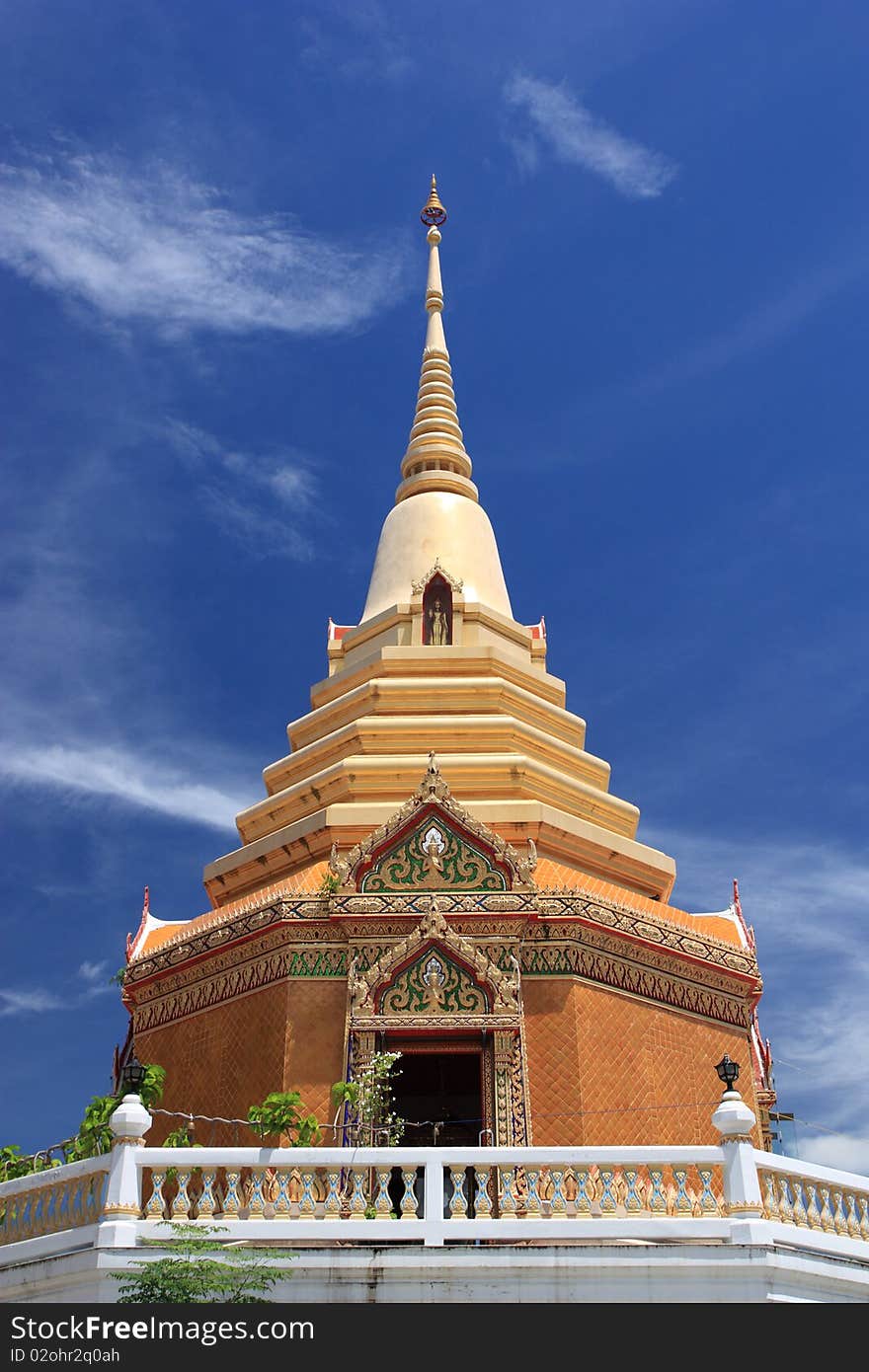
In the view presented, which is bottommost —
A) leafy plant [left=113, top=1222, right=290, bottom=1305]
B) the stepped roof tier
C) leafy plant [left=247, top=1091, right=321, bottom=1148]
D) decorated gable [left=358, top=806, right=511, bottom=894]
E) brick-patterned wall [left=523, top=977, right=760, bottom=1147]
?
leafy plant [left=113, top=1222, right=290, bottom=1305]

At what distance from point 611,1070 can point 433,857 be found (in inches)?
112

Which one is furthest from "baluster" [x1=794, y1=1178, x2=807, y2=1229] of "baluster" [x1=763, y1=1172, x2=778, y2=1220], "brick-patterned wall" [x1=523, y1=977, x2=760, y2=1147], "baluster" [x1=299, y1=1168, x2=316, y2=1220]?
"baluster" [x1=299, y1=1168, x2=316, y2=1220]

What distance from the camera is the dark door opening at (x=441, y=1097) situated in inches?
616

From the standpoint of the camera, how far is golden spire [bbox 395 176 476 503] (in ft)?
77.2

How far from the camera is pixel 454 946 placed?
14.2 meters

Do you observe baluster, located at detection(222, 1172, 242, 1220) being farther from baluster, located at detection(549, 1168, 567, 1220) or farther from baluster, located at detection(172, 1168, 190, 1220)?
baluster, located at detection(549, 1168, 567, 1220)

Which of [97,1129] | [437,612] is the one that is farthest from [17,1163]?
[437,612]

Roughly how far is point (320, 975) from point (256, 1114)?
308 cm

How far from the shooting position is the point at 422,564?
21.8m

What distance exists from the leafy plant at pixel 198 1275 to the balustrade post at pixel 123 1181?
0.21m

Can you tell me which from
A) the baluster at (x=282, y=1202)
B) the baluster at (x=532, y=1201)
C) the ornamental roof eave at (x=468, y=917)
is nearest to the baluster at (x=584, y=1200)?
the baluster at (x=532, y=1201)

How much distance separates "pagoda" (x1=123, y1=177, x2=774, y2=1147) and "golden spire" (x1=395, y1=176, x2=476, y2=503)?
4.46 meters

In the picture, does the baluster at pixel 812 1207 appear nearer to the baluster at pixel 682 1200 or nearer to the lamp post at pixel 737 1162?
the lamp post at pixel 737 1162
